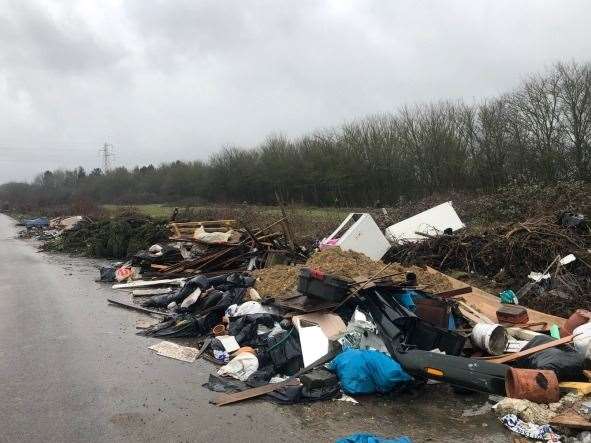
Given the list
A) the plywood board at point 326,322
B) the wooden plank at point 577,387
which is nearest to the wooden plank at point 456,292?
the plywood board at point 326,322

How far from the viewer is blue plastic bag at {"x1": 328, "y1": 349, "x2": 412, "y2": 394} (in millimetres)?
5371

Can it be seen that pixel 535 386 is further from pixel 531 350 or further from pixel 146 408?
pixel 146 408

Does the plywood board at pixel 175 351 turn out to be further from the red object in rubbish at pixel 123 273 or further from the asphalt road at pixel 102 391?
the red object in rubbish at pixel 123 273

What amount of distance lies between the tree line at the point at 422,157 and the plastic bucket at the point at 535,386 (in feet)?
47.8

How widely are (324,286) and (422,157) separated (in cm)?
3134

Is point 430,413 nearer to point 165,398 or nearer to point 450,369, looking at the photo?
point 450,369

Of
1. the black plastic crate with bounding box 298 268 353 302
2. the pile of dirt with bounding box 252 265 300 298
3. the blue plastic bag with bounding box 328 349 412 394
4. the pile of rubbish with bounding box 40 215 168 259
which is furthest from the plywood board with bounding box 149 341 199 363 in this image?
the pile of rubbish with bounding box 40 215 168 259

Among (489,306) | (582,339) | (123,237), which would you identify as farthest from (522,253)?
(123,237)

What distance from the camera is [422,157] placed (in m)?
36.7

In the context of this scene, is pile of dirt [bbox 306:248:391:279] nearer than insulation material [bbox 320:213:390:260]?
Yes

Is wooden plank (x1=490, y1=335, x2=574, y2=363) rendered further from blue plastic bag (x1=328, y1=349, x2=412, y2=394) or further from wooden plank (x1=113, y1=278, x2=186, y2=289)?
wooden plank (x1=113, y1=278, x2=186, y2=289)

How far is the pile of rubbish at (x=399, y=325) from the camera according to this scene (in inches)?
203

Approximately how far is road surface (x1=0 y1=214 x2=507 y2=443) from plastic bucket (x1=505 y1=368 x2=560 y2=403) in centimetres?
39

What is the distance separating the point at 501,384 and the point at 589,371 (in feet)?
3.74
